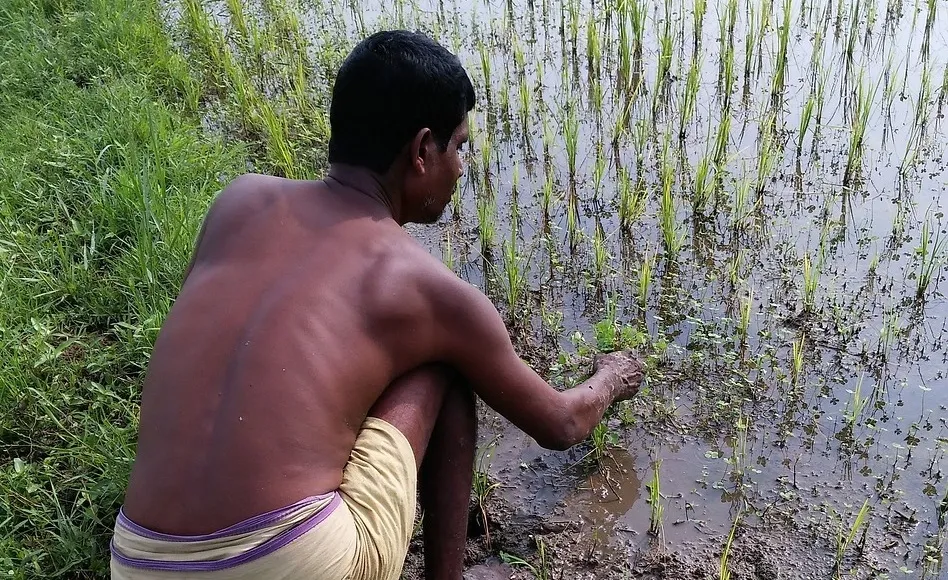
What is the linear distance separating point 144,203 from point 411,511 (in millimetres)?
1873

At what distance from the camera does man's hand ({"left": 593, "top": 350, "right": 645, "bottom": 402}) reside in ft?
6.99

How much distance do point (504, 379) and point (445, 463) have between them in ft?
0.77

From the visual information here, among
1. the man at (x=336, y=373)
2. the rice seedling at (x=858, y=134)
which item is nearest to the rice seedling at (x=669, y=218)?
the rice seedling at (x=858, y=134)

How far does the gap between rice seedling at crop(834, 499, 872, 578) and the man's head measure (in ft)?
4.40

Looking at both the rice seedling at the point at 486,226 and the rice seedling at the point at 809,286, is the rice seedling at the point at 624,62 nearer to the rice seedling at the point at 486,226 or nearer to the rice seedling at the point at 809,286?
the rice seedling at the point at 486,226

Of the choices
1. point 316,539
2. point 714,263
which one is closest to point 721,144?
point 714,263

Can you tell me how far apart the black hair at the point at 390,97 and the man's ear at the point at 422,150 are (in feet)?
0.05

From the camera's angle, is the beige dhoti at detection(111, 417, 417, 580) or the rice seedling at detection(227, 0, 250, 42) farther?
the rice seedling at detection(227, 0, 250, 42)

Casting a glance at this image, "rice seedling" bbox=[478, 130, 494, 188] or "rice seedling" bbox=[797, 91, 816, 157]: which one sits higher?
"rice seedling" bbox=[797, 91, 816, 157]

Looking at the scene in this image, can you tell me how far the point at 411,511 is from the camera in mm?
1515

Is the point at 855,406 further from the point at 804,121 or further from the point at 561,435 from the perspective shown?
the point at 804,121

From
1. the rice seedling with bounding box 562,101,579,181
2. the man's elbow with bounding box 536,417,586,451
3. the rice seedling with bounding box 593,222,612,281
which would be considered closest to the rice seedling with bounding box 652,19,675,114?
the rice seedling with bounding box 562,101,579,181

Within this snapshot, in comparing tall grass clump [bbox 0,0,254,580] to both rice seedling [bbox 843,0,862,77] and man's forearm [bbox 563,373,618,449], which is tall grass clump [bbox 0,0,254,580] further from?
rice seedling [bbox 843,0,862,77]

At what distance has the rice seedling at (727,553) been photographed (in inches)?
71.1
